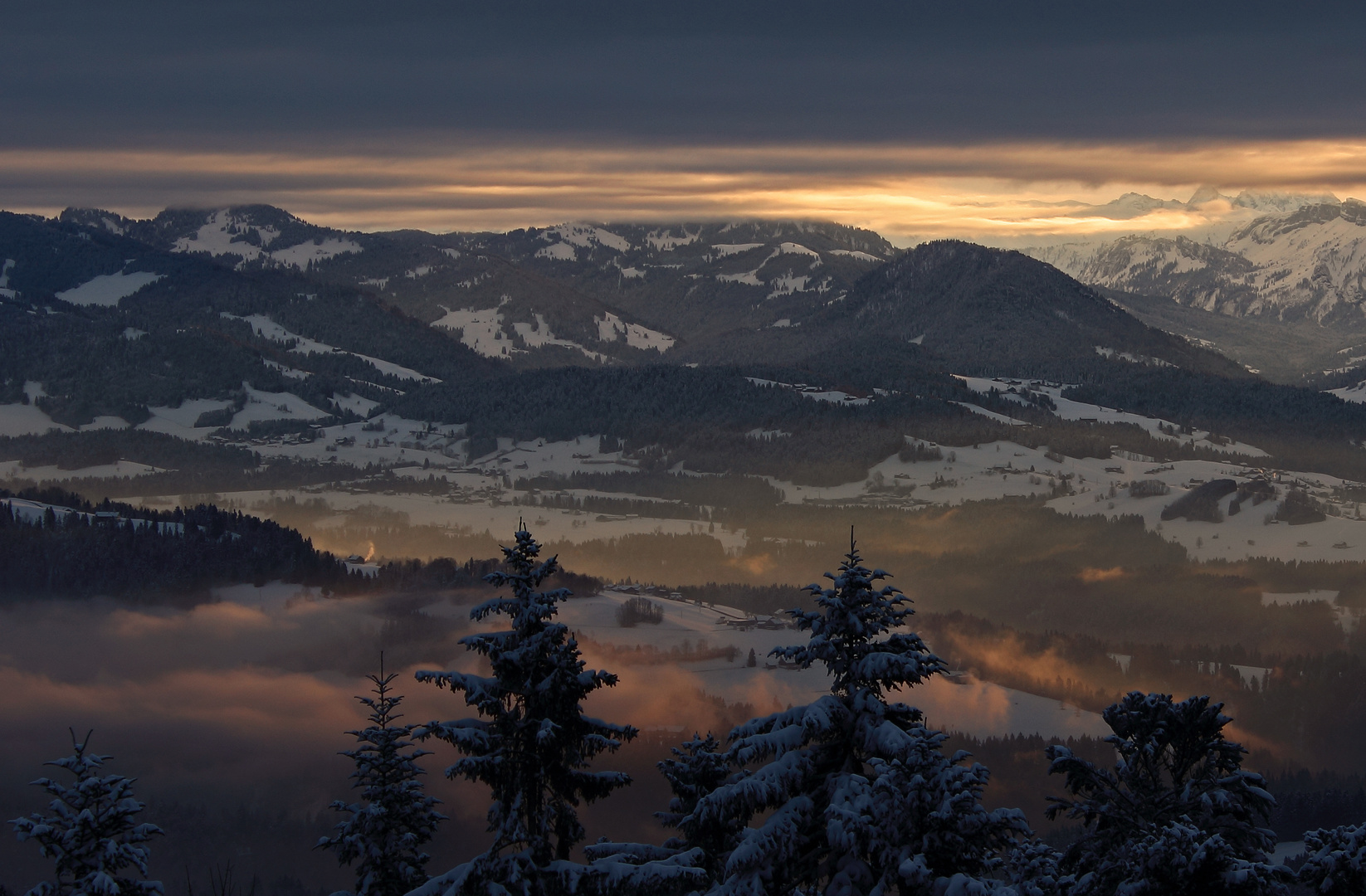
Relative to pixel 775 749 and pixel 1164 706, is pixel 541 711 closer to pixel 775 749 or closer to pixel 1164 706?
pixel 775 749

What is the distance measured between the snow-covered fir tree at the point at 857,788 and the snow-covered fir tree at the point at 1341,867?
997cm

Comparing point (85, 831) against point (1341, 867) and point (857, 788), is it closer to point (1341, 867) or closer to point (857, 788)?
point (857, 788)

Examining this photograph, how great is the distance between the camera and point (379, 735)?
4622cm

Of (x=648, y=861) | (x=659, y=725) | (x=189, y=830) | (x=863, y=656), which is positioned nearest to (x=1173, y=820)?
(x=863, y=656)

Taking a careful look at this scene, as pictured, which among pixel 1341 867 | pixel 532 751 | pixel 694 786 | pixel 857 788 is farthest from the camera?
pixel 694 786

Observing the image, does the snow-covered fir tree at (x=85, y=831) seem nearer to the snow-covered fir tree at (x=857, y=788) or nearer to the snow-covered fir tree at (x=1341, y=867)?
the snow-covered fir tree at (x=857, y=788)

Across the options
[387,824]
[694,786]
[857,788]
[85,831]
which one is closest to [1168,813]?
[857,788]

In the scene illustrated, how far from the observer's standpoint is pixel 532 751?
36.5 metres

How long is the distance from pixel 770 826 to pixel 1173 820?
11.6 metres

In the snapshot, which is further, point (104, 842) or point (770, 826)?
point (104, 842)

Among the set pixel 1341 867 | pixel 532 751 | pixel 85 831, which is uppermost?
pixel 532 751

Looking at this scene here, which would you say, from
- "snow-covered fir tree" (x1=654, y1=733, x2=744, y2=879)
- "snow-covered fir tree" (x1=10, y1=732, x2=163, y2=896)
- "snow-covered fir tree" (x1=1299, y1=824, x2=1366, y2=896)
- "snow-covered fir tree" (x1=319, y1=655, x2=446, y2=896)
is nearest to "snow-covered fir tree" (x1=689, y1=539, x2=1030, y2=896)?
"snow-covered fir tree" (x1=654, y1=733, x2=744, y2=879)

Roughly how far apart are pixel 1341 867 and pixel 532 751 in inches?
846

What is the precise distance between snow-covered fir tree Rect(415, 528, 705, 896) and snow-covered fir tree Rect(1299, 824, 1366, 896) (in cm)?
1646
